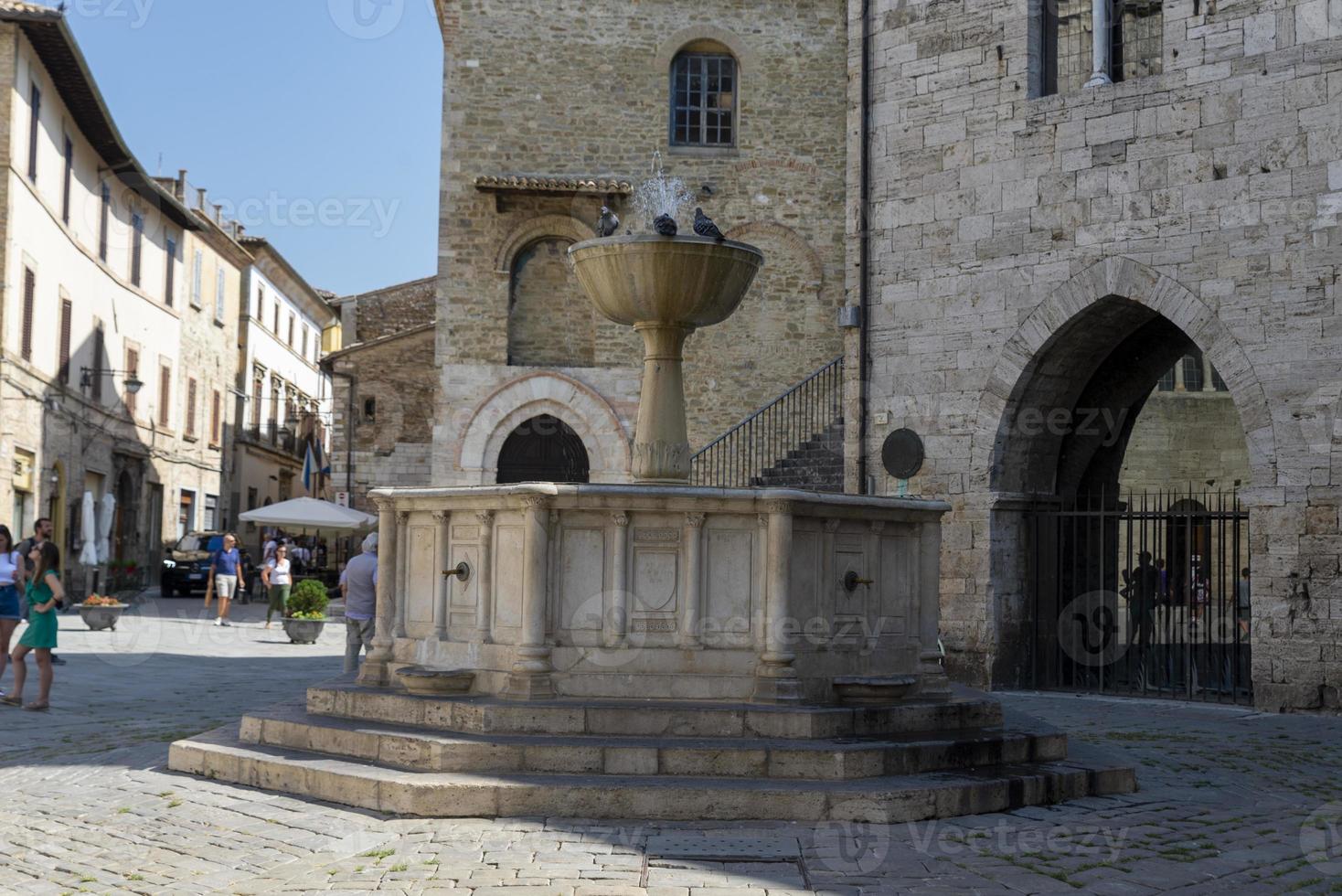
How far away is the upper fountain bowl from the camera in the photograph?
9328 millimetres

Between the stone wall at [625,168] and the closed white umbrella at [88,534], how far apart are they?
8.14 metres

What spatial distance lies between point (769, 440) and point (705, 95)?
230 inches

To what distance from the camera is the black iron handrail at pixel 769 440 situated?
2078 cm

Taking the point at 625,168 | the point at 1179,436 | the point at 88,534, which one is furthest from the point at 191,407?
the point at 1179,436

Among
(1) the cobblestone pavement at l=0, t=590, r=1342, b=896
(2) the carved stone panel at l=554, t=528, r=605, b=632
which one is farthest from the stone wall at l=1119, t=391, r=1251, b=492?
(2) the carved stone panel at l=554, t=528, r=605, b=632

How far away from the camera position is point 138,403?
32.9m

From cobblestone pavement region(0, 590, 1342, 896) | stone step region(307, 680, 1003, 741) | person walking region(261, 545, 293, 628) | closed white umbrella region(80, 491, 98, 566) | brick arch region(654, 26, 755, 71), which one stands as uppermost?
brick arch region(654, 26, 755, 71)

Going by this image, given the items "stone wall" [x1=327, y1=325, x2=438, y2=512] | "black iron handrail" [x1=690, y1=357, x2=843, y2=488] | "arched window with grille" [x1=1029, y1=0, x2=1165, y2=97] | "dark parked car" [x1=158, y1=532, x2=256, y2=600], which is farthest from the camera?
"dark parked car" [x1=158, y1=532, x2=256, y2=600]

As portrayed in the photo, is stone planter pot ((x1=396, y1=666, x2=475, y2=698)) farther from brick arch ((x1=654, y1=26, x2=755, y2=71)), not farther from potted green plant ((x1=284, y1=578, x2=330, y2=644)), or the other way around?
brick arch ((x1=654, y1=26, x2=755, y2=71))

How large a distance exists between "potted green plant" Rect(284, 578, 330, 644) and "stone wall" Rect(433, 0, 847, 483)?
3.01m

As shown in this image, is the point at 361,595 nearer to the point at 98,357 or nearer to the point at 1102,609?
the point at 1102,609

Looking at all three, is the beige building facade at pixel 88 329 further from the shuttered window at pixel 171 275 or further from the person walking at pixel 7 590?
the person walking at pixel 7 590

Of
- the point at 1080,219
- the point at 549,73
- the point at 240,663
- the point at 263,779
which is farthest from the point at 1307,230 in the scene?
the point at 549,73

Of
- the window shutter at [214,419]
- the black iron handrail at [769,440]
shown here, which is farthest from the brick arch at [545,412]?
Result: the window shutter at [214,419]
